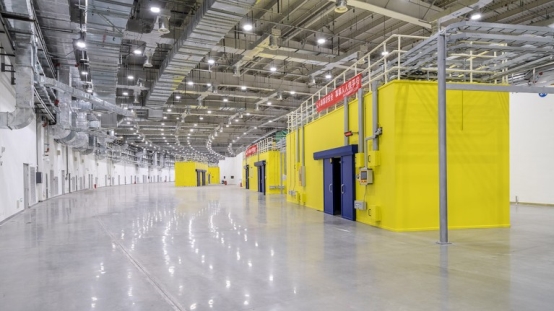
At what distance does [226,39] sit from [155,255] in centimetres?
929

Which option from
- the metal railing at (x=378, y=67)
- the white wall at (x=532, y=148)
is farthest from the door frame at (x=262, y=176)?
the white wall at (x=532, y=148)

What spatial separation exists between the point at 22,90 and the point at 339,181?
1052 centimetres

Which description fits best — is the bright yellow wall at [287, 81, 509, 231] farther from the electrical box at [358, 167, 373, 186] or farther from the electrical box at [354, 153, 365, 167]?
the electrical box at [354, 153, 365, 167]

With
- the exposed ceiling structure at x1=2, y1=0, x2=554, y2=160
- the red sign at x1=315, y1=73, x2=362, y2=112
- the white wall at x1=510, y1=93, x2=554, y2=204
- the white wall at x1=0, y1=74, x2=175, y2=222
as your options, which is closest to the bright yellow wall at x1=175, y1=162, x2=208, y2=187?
the white wall at x1=0, y1=74, x2=175, y2=222

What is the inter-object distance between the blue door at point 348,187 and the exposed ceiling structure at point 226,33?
14.6 ft

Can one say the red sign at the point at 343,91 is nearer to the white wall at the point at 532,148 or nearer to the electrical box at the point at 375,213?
the electrical box at the point at 375,213

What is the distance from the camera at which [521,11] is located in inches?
457

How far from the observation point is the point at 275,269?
5.44 meters

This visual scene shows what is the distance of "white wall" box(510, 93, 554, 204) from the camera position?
14430 mm

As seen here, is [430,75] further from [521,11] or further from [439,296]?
[439,296]

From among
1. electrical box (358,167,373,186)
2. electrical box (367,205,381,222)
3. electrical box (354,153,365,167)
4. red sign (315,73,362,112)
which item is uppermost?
red sign (315,73,362,112)

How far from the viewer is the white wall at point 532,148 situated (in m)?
14.4

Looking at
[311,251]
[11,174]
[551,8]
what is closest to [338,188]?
[311,251]

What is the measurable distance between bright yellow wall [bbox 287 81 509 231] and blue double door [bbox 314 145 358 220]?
127cm
